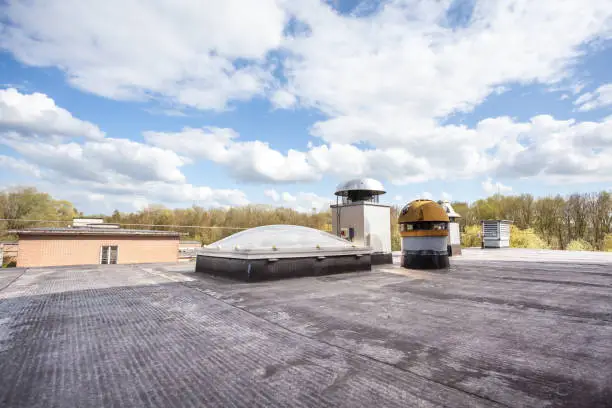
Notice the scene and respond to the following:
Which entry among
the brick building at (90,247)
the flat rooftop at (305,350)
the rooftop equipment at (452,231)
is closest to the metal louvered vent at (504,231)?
the rooftop equipment at (452,231)

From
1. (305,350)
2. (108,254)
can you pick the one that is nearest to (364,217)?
(305,350)

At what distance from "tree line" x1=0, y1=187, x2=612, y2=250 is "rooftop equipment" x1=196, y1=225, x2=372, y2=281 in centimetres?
1796

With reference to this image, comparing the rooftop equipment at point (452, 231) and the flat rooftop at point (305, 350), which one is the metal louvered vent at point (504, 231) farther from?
the flat rooftop at point (305, 350)

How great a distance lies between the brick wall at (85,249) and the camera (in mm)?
17828

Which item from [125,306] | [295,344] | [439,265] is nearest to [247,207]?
[439,265]

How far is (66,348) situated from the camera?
11.1 ft

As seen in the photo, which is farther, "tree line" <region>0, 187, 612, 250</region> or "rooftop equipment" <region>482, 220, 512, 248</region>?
"tree line" <region>0, 187, 612, 250</region>

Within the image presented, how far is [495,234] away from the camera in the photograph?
26.2m

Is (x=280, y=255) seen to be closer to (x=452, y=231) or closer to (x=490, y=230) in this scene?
(x=452, y=231)

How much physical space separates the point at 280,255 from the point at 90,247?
16998 millimetres

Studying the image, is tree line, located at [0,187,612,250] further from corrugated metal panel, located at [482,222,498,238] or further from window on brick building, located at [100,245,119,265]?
window on brick building, located at [100,245,119,265]

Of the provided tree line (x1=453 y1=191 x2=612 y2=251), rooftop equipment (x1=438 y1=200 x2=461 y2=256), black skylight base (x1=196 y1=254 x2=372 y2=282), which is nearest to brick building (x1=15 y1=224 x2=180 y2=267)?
black skylight base (x1=196 y1=254 x2=372 y2=282)

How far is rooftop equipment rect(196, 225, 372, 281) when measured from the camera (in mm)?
8711

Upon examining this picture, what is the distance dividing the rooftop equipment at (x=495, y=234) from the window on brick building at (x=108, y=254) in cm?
3014
